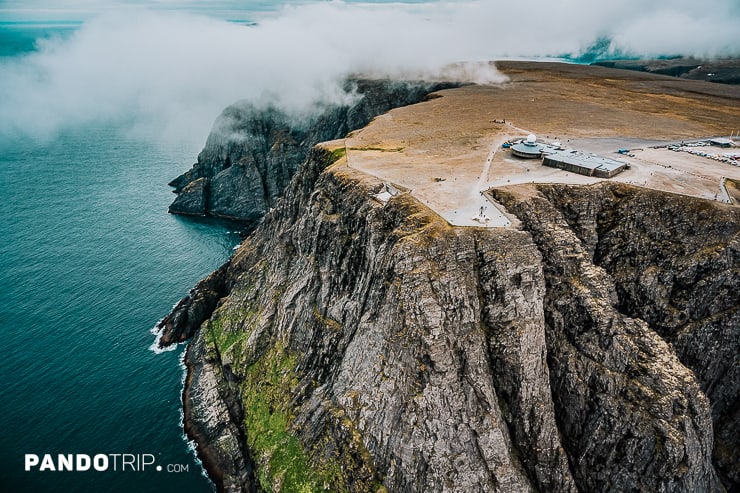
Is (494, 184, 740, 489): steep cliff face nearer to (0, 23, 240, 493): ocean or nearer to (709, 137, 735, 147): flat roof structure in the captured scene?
(709, 137, 735, 147): flat roof structure

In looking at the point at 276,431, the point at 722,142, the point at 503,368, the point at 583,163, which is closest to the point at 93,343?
the point at 276,431

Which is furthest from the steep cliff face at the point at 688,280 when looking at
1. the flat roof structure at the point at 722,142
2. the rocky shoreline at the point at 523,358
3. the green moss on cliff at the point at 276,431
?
the green moss on cliff at the point at 276,431

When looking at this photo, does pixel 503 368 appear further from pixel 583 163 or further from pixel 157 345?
pixel 157 345

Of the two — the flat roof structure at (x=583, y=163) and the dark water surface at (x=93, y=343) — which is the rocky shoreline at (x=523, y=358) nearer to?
the flat roof structure at (x=583, y=163)

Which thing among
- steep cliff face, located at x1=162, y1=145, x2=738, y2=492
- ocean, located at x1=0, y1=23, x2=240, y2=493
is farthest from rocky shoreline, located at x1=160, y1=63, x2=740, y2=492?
ocean, located at x1=0, y1=23, x2=240, y2=493

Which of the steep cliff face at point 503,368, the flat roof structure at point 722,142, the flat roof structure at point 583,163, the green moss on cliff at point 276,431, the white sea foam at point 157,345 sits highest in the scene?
the flat roof structure at point 722,142

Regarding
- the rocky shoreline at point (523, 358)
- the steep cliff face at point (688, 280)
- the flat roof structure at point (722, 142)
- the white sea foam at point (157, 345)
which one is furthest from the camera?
the white sea foam at point (157, 345)

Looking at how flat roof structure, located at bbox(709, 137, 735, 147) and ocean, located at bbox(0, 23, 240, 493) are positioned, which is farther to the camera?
flat roof structure, located at bbox(709, 137, 735, 147)
